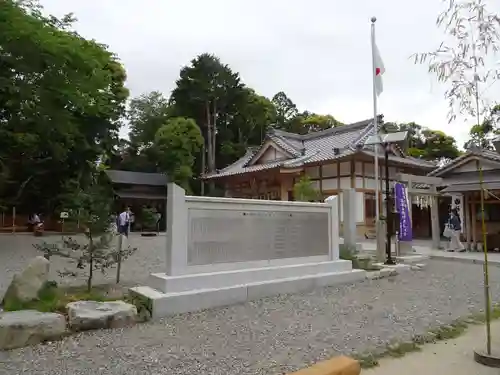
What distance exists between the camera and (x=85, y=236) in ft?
22.2

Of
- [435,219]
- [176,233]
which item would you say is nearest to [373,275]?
[176,233]

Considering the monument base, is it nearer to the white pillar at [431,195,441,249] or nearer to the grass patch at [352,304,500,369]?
the grass patch at [352,304,500,369]

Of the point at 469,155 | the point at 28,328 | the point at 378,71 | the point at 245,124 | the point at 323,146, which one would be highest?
the point at 245,124

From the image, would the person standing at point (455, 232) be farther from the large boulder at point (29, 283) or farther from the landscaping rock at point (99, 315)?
the large boulder at point (29, 283)

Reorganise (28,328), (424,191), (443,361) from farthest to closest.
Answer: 1. (424,191)
2. (28,328)
3. (443,361)

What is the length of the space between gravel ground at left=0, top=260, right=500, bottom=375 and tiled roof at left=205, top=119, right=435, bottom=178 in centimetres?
1369

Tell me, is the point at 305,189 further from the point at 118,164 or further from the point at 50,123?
the point at 118,164

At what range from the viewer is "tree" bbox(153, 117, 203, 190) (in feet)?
95.8

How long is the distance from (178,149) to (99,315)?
2491 centimetres

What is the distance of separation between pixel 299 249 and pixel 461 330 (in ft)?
10.5

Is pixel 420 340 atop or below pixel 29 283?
below

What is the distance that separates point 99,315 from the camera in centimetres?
510

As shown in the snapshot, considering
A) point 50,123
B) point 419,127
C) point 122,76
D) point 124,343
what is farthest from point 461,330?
point 419,127

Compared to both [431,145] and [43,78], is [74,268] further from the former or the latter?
[431,145]
